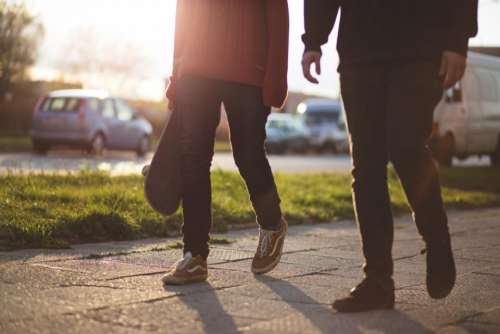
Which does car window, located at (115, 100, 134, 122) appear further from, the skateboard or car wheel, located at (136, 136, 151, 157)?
the skateboard

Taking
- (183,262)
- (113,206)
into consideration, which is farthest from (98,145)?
(183,262)

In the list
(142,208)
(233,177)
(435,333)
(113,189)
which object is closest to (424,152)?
(435,333)

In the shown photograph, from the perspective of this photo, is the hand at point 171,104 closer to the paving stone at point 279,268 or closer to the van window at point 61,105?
the paving stone at point 279,268

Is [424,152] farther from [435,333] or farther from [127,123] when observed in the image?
[127,123]

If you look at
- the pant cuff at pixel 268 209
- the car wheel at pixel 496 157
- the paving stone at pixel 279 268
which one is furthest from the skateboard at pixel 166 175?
the car wheel at pixel 496 157

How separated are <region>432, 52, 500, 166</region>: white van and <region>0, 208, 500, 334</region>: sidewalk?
563 inches

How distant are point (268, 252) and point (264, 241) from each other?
0.08 m

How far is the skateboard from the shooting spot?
16.2 feet

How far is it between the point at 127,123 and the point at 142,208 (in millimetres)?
17469

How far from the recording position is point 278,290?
181 inches

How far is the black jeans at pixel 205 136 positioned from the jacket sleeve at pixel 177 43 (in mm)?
73

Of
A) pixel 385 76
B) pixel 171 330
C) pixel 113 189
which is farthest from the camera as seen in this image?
pixel 113 189

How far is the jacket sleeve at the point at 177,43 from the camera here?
197 inches

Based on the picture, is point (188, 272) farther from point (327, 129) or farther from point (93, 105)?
point (327, 129)
